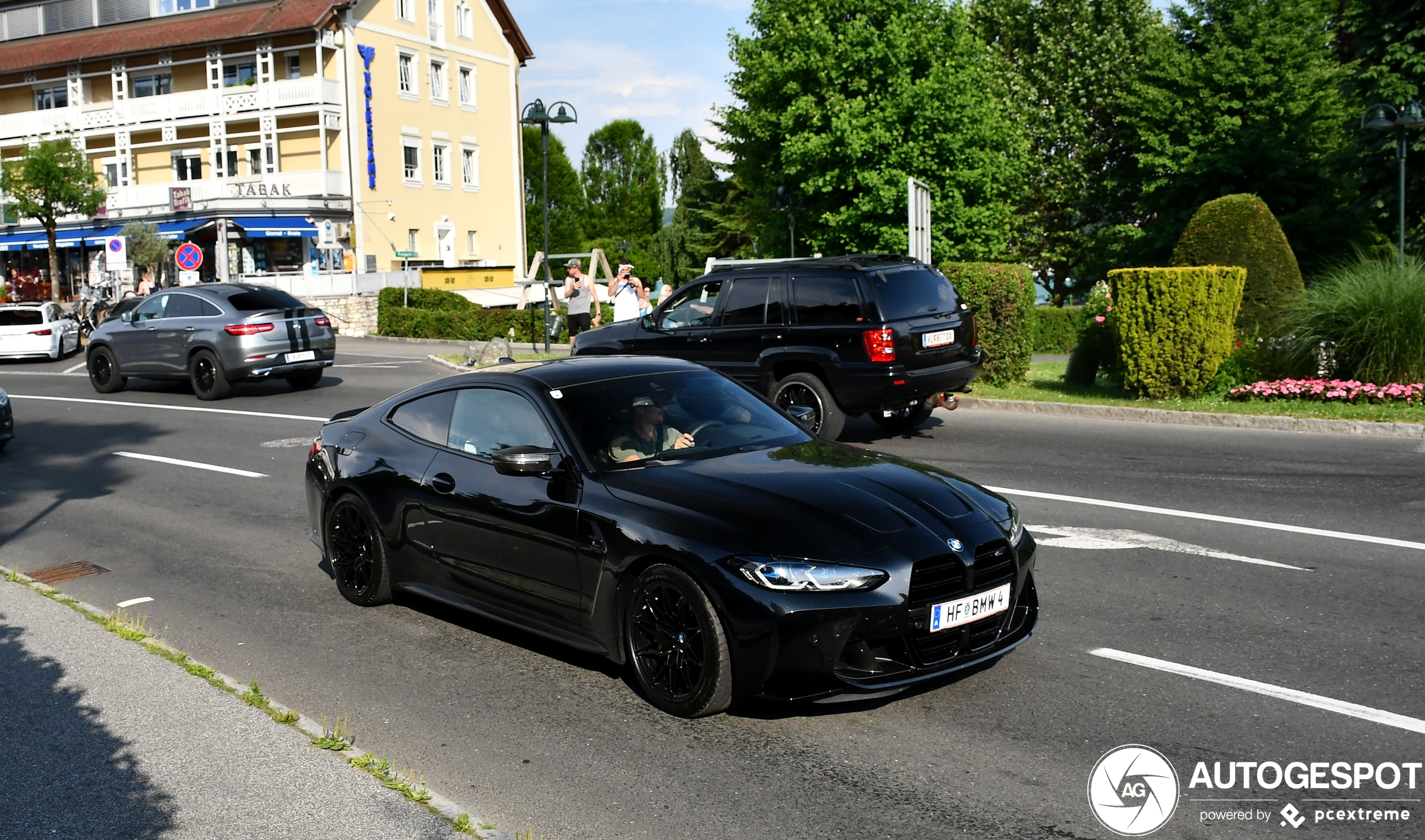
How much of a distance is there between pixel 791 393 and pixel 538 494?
7.66 m

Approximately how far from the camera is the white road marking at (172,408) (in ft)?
58.0

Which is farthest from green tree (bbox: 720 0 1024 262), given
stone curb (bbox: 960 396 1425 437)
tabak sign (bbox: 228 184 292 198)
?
stone curb (bbox: 960 396 1425 437)

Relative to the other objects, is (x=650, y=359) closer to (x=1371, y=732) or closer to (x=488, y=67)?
(x=1371, y=732)

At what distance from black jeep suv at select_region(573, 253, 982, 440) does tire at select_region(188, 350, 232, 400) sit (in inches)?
368

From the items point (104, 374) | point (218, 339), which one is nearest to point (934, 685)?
point (218, 339)

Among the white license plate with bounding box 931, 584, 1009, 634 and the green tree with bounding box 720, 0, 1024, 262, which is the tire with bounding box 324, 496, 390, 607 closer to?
the white license plate with bounding box 931, 584, 1009, 634

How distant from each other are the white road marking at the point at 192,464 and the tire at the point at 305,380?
7.28 meters

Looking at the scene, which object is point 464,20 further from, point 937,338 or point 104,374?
point 937,338

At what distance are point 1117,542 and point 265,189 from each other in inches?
A: 1960

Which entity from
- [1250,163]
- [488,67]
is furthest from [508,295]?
[1250,163]

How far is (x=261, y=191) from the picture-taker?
5241 cm

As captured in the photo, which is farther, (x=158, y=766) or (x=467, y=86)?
(x=467, y=86)

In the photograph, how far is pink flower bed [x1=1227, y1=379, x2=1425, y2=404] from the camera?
14.7 metres

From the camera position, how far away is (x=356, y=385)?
22156 mm
